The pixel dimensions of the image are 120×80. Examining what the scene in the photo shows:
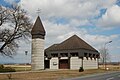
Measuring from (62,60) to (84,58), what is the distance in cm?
666

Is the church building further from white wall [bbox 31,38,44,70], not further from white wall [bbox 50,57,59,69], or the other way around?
white wall [bbox 31,38,44,70]

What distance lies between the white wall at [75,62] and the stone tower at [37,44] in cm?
1199

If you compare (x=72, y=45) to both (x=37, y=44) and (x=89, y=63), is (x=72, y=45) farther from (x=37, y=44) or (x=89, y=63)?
(x=37, y=44)

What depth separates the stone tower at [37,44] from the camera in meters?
68.2

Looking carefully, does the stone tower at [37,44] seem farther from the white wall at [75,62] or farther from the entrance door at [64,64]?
the entrance door at [64,64]

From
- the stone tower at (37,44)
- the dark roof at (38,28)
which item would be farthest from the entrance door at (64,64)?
the dark roof at (38,28)

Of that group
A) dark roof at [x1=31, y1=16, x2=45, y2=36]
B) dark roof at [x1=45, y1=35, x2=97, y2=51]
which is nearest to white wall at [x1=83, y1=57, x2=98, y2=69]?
dark roof at [x1=45, y1=35, x2=97, y2=51]

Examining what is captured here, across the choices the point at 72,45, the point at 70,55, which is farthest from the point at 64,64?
the point at 72,45

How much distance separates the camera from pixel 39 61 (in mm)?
69000

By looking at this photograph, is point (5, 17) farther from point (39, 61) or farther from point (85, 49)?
point (85, 49)

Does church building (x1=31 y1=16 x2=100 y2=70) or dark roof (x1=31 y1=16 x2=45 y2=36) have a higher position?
dark roof (x1=31 y1=16 x2=45 y2=36)

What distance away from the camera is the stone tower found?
68.2 m

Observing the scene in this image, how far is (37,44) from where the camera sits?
68.2 metres

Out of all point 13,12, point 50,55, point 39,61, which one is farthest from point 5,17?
point 50,55
